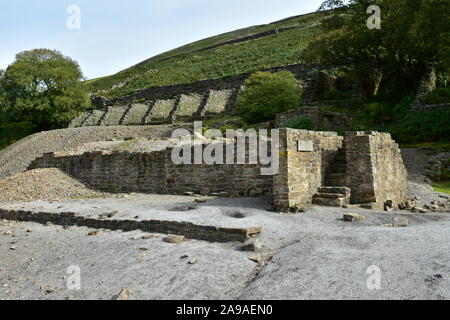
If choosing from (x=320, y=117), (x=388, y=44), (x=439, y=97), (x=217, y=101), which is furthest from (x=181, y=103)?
(x=439, y=97)

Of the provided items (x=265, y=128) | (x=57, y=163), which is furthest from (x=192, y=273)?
(x=265, y=128)

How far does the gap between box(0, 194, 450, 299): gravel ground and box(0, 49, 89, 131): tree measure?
2983 cm

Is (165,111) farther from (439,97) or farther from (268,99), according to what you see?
(439,97)

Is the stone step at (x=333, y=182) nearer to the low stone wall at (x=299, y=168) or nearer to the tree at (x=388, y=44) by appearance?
the low stone wall at (x=299, y=168)

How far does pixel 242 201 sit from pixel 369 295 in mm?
5704

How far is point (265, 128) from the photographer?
74.8 ft

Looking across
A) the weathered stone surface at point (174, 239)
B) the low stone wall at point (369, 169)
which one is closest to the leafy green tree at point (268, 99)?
the low stone wall at point (369, 169)

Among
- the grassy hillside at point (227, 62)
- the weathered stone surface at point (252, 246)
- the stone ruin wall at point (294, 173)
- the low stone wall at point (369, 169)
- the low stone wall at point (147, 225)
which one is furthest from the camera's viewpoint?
the grassy hillside at point (227, 62)

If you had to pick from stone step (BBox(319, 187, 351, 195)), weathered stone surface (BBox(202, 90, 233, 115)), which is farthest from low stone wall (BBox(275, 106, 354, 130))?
stone step (BBox(319, 187, 351, 195))

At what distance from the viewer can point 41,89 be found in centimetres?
3562

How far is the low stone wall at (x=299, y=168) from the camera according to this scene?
8.45 m

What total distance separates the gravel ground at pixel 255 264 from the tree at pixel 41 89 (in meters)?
29.8

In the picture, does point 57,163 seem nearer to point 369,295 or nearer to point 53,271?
point 53,271

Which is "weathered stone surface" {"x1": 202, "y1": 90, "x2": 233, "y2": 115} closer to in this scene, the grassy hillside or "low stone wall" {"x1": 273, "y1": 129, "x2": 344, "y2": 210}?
the grassy hillside
